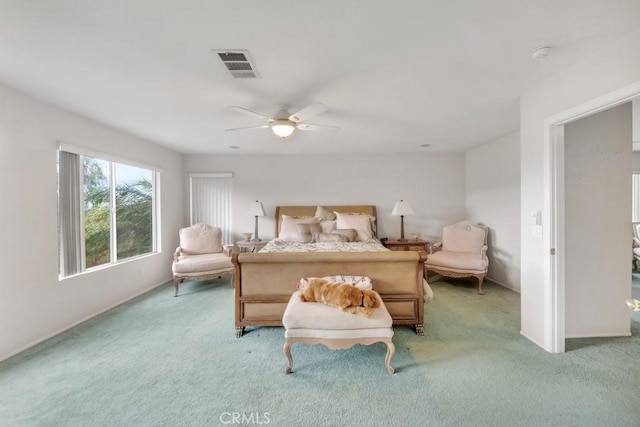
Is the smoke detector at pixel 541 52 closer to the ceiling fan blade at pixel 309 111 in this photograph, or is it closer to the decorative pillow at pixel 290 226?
the ceiling fan blade at pixel 309 111

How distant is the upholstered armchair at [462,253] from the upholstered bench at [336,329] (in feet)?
8.18

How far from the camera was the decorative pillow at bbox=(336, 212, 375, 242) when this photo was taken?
4.47 m

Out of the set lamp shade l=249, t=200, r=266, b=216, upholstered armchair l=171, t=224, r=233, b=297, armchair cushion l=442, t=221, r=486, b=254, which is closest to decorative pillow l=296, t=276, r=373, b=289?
upholstered armchair l=171, t=224, r=233, b=297

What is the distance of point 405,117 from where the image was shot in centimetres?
311

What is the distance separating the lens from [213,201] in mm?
5078

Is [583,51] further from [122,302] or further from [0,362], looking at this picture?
[122,302]

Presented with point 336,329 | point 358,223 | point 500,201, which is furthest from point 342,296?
point 500,201

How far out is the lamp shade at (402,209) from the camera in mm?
4684

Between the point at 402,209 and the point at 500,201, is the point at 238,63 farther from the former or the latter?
the point at 500,201

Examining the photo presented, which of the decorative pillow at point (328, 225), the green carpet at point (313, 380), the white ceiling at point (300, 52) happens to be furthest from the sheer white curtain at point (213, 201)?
the green carpet at point (313, 380)

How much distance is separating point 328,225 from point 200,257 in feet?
7.43

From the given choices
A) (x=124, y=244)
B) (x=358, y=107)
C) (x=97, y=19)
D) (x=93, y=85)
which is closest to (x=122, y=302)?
(x=124, y=244)

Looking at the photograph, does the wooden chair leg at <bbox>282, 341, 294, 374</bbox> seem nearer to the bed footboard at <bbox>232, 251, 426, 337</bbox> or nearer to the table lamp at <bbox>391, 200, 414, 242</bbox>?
the bed footboard at <bbox>232, 251, 426, 337</bbox>

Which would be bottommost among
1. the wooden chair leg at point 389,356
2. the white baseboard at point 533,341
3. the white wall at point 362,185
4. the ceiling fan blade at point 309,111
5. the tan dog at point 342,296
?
the white baseboard at point 533,341
